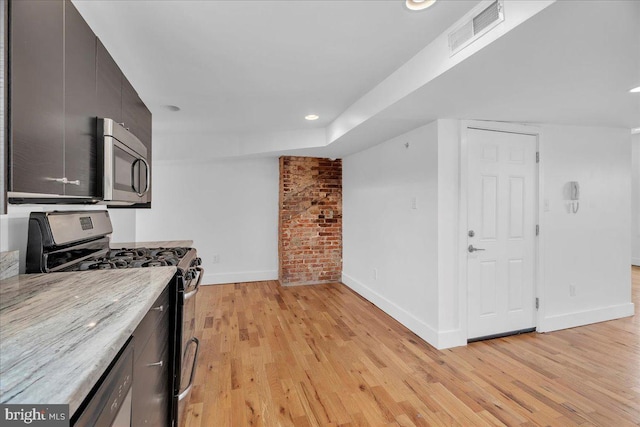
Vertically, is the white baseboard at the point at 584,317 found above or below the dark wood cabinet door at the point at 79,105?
below

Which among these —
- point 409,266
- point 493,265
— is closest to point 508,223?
point 493,265

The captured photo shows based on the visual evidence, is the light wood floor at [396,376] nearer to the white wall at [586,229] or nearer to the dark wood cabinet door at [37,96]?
the white wall at [586,229]

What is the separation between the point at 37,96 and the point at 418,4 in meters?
1.61

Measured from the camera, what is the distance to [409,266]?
3.28 m

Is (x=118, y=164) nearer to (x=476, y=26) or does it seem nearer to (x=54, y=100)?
(x=54, y=100)

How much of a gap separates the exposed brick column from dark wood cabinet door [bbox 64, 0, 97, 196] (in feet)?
11.5

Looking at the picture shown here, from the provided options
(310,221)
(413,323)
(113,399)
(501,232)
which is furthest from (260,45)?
(310,221)

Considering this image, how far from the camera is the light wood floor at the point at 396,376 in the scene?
1.90 meters

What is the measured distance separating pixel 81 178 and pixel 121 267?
62 centimetres

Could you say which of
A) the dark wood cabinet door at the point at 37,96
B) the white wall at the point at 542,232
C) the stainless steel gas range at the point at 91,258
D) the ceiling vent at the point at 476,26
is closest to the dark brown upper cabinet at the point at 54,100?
the dark wood cabinet door at the point at 37,96

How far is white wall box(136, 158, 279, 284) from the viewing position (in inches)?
187

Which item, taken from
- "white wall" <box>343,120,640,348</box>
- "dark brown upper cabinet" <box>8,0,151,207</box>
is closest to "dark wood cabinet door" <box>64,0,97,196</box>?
"dark brown upper cabinet" <box>8,0,151,207</box>

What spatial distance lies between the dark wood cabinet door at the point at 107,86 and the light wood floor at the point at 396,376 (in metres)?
1.82

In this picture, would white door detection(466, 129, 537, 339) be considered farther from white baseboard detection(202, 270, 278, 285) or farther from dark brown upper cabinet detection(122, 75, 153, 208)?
white baseboard detection(202, 270, 278, 285)
